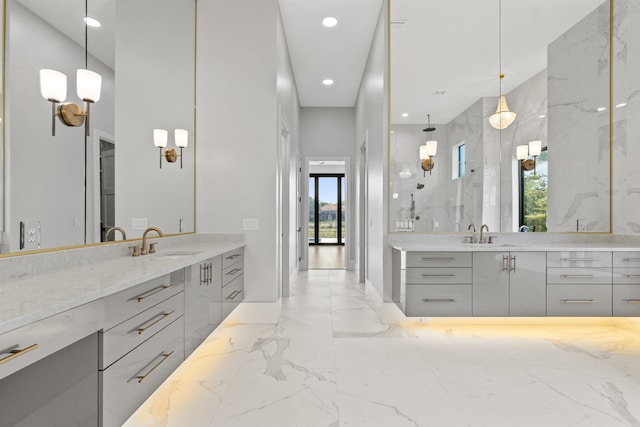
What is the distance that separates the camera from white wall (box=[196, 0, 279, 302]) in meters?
3.30

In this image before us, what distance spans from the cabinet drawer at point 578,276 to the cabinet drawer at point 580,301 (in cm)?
5

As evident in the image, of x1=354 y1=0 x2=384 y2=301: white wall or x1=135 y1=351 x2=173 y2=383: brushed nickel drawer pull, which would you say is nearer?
x1=135 y1=351 x2=173 y2=383: brushed nickel drawer pull

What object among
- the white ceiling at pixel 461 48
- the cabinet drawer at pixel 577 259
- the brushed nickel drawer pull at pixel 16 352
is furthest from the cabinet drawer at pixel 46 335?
the cabinet drawer at pixel 577 259

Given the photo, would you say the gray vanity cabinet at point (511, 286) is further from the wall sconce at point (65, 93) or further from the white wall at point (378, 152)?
the wall sconce at point (65, 93)

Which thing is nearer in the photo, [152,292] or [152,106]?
[152,292]

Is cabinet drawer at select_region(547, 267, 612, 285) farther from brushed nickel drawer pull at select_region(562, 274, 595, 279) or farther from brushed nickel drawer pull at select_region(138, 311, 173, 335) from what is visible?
brushed nickel drawer pull at select_region(138, 311, 173, 335)

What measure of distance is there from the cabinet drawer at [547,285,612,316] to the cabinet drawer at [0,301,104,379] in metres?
3.31

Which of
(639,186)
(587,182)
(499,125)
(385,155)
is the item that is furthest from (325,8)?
(639,186)

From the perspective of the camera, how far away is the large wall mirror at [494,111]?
336cm

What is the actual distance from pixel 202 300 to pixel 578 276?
10.3 ft

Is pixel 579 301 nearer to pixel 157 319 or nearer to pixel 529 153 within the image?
pixel 529 153

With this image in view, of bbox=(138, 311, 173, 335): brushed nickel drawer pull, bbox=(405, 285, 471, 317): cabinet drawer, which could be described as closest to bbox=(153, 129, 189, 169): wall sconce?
bbox=(138, 311, 173, 335): brushed nickel drawer pull

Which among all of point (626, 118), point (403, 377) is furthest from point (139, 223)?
point (626, 118)

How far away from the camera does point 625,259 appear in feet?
9.41
